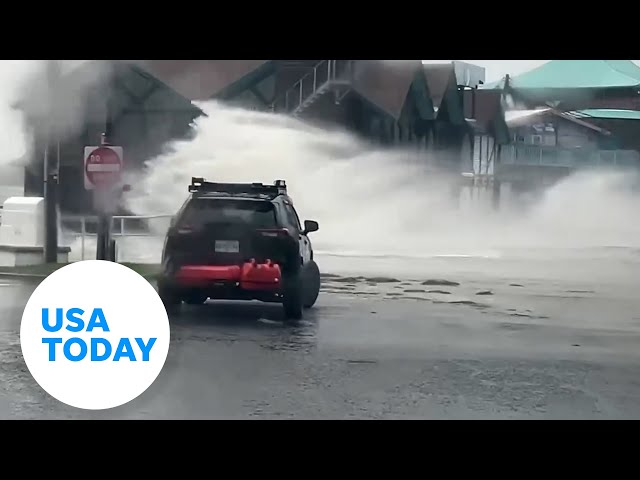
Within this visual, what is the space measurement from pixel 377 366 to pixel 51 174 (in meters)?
1.96

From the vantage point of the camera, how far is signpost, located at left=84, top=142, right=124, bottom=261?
15.9 feet

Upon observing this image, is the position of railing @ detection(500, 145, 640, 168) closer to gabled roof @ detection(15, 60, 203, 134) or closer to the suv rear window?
the suv rear window

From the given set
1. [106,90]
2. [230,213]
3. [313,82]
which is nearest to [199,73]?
[106,90]

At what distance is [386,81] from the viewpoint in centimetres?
489

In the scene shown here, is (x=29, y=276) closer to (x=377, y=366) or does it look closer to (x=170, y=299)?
(x=170, y=299)

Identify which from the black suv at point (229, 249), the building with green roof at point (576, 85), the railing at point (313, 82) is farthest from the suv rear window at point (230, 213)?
the building with green roof at point (576, 85)

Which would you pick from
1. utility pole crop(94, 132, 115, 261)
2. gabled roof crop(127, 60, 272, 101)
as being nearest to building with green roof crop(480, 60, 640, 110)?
gabled roof crop(127, 60, 272, 101)

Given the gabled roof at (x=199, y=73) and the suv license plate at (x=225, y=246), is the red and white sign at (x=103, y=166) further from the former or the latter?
the suv license plate at (x=225, y=246)

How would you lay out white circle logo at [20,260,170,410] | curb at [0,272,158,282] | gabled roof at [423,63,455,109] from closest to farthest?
white circle logo at [20,260,170,410]
curb at [0,272,158,282]
gabled roof at [423,63,455,109]

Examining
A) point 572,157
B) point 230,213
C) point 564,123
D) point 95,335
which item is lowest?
point 95,335

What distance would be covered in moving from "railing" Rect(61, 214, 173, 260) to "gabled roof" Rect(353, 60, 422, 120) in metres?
1.21
